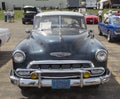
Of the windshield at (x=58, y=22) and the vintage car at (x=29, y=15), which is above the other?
the windshield at (x=58, y=22)

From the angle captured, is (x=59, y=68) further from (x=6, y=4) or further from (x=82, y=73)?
(x=6, y=4)

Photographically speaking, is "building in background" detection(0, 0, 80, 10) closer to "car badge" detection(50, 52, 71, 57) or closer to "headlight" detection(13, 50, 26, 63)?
"headlight" detection(13, 50, 26, 63)

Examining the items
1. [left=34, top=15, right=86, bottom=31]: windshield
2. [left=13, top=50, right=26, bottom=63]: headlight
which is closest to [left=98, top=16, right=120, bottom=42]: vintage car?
[left=34, top=15, right=86, bottom=31]: windshield

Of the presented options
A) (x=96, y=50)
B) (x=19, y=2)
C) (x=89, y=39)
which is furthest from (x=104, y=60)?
(x=19, y=2)

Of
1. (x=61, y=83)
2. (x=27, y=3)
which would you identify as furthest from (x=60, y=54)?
(x=27, y=3)

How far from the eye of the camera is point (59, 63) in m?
6.21

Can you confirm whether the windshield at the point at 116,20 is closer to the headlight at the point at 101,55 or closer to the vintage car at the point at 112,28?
Result: the vintage car at the point at 112,28

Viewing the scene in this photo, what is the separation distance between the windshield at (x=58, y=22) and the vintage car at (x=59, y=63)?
3.51ft

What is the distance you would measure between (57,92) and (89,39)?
137 centimetres

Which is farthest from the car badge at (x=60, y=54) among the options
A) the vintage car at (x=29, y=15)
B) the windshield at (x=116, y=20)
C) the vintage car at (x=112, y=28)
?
the vintage car at (x=29, y=15)

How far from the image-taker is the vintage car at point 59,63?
618 cm

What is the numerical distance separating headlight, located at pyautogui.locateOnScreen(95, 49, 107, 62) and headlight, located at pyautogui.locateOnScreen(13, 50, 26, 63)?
1445 millimetres

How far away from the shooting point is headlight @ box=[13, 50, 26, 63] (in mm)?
6449

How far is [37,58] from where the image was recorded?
20.9ft
